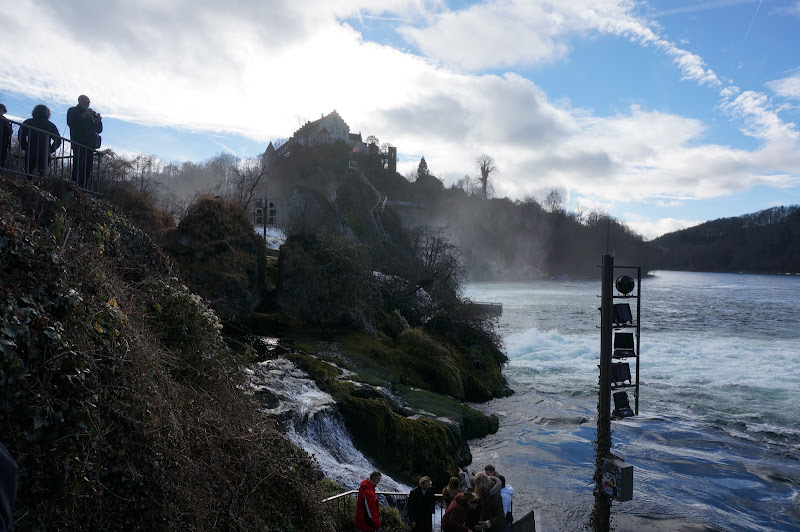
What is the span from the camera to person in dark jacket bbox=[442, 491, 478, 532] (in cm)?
817

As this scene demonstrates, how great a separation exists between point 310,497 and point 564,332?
3997 centimetres

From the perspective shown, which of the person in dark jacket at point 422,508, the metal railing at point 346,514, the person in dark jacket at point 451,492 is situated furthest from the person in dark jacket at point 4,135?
the person in dark jacket at point 451,492

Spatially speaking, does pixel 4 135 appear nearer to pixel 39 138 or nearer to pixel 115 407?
pixel 39 138

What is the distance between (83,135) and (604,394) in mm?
12672

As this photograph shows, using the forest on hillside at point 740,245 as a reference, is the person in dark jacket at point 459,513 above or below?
below

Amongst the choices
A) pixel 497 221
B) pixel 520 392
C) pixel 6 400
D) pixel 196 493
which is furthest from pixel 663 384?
pixel 497 221

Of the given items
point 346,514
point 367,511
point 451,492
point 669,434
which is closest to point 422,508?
point 451,492

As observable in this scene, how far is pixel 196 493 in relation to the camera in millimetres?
6812

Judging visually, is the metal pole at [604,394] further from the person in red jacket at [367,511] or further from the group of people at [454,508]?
the person in red jacket at [367,511]

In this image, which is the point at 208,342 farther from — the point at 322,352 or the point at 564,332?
the point at 564,332

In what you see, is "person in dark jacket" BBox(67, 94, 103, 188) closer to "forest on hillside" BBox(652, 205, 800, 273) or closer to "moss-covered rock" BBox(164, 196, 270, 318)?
"moss-covered rock" BBox(164, 196, 270, 318)

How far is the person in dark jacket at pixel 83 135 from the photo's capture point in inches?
501

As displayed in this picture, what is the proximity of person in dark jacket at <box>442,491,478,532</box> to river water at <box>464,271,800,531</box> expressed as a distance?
6.31 metres

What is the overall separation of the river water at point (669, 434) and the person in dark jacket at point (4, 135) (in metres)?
13.2
